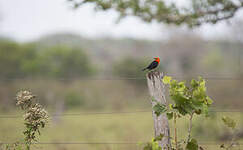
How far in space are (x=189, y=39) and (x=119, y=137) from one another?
30.8 m

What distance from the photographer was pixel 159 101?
260 cm

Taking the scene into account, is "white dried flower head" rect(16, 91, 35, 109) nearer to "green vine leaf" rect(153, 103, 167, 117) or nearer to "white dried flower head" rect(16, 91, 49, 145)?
"white dried flower head" rect(16, 91, 49, 145)

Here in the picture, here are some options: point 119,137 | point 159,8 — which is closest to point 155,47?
point 119,137

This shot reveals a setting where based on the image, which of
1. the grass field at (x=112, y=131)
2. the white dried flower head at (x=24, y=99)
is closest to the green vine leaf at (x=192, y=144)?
the white dried flower head at (x=24, y=99)

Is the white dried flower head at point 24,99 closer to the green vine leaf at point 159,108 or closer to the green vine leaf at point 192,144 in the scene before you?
the green vine leaf at point 159,108

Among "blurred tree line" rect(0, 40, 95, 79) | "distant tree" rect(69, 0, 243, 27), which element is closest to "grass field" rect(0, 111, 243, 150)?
"distant tree" rect(69, 0, 243, 27)

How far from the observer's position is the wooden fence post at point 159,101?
2.58 metres

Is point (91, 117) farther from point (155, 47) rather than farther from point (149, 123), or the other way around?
point (155, 47)

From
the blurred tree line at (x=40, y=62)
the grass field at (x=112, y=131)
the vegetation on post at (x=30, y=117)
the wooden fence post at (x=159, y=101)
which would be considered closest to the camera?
the wooden fence post at (x=159, y=101)

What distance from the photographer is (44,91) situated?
51.1 ft

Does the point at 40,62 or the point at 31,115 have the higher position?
the point at 40,62

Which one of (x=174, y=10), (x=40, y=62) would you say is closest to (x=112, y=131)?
(x=174, y=10)

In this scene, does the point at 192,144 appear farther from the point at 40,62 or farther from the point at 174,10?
the point at 40,62

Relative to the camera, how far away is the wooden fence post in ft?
8.45
